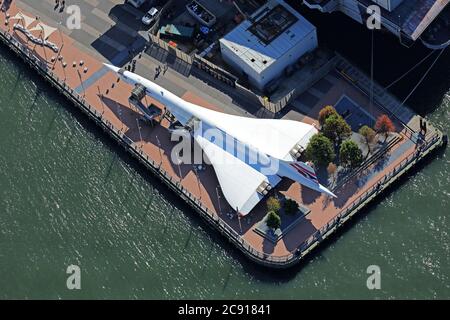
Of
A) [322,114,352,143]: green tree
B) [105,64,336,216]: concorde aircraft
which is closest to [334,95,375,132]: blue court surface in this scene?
[322,114,352,143]: green tree

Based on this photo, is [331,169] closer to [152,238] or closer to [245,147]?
[245,147]

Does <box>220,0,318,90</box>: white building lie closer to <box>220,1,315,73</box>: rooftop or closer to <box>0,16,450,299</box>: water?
<box>220,1,315,73</box>: rooftop

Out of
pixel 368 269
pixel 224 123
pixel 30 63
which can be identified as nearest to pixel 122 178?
pixel 224 123

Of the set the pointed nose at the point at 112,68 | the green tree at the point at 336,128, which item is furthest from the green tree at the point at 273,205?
the pointed nose at the point at 112,68

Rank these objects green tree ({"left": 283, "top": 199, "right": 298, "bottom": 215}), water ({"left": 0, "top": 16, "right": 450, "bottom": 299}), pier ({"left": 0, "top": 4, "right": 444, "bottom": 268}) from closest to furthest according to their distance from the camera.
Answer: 1. water ({"left": 0, "top": 16, "right": 450, "bottom": 299})
2. green tree ({"left": 283, "top": 199, "right": 298, "bottom": 215})
3. pier ({"left": 0, "top": 4, "right": 444, "bottom": 268})

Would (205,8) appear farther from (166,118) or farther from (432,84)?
(432,84)

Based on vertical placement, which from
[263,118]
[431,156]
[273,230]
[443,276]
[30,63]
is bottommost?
[443,276]
